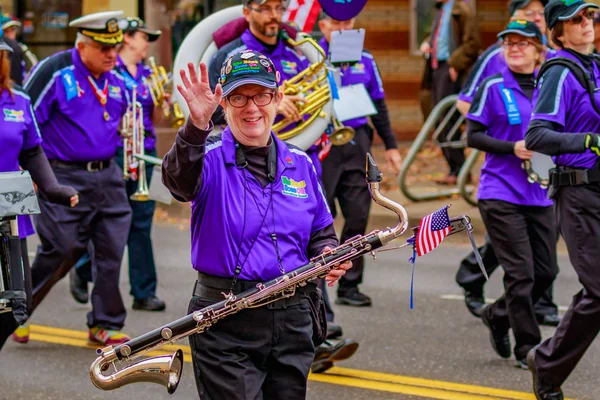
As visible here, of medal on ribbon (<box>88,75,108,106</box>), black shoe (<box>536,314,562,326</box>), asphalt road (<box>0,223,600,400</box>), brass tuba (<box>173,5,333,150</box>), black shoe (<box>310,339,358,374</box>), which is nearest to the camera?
asphalt road (<box>0,223,600,400</box>)

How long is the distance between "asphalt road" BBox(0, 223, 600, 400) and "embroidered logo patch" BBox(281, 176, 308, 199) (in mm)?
2305

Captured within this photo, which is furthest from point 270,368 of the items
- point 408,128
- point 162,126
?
point 408,128

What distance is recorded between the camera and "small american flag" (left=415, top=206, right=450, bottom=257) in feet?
14.6

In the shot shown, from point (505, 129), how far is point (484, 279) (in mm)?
1544

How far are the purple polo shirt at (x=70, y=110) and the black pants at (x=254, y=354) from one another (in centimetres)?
345

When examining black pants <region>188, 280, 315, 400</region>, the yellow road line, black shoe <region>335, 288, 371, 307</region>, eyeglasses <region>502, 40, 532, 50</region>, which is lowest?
black shoe <region>335, 288, 371, 307</region>

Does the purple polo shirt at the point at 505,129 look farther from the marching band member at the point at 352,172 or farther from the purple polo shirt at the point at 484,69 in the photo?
the marching band member at the point at 352,172

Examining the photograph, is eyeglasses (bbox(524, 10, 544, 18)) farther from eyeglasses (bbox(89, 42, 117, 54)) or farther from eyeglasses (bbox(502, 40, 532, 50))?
eyeglasses (bbox(89, 42, 117, 54))

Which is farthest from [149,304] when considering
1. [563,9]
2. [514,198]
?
[563,9]

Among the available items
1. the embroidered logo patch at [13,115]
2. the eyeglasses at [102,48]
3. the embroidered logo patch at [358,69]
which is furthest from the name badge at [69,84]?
the embroidered logo patch at [358,69]

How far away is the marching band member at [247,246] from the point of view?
457cm

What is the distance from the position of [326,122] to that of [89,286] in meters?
3.45

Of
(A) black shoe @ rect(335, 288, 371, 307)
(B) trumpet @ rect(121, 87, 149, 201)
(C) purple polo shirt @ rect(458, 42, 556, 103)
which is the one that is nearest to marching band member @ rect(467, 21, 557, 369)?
(C) purple polo shirt @ rect(458, 42, 556, 103)

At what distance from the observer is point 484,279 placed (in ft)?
28.3
